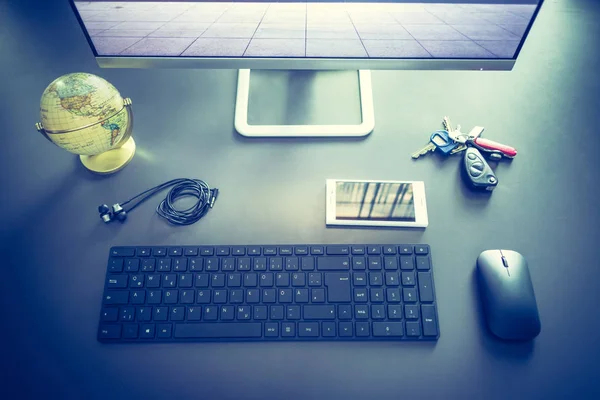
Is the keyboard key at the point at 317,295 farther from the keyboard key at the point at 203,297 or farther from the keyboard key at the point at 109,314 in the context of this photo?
the keyboard key at the point at 109,314

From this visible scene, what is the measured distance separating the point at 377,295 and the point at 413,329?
0.22 ft

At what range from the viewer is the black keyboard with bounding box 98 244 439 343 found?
0.58 m

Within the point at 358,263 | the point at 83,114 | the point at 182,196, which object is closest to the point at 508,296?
the point at 358,263

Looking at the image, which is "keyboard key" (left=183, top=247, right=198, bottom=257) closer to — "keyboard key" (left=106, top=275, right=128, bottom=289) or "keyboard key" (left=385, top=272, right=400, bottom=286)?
"keyboard key" (left=106, top=275, right=128, bottom=289)

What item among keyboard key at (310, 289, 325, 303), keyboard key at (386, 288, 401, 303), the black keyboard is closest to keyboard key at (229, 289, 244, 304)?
the black keyboard

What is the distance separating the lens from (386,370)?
559mm

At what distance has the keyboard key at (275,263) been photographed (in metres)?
0.61

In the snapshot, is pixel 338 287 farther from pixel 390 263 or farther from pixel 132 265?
pixel 132 265

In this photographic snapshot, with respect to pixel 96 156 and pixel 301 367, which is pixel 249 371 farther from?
pixel 96 156

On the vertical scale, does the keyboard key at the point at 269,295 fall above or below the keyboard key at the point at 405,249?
below

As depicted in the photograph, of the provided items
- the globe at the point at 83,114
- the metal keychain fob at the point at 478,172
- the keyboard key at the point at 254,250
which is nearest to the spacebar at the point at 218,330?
the keyboard key at the point at 254,250

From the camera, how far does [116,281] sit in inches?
24.0

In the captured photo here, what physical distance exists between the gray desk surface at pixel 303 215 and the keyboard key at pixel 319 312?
39 mm

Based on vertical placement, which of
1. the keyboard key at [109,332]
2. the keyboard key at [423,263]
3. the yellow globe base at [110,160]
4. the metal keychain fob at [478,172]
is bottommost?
the keyboard key at [109,332]
